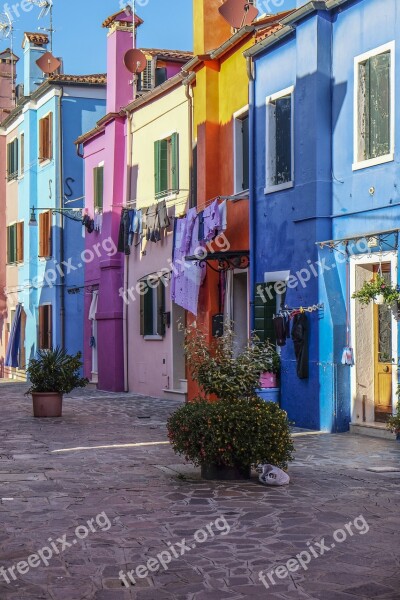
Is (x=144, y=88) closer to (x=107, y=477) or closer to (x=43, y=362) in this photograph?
(x=43, y=362)

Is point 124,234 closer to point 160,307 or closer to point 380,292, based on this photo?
point 160,307

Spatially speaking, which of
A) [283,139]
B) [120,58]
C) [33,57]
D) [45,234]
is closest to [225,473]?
[283,139]

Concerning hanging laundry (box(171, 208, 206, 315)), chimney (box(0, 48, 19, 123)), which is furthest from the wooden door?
chimney (box(0, 48, 19, 123))

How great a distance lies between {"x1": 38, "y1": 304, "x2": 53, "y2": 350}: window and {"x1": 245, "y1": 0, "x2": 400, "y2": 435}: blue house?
647 inches

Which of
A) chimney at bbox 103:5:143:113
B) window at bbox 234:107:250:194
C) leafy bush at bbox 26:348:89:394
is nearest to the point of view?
leafy bush at bbox 26:348:89:394

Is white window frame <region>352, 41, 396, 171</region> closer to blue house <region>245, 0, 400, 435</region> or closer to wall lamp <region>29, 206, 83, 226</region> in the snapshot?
blue house <region>245, 0, 400, 435</region>

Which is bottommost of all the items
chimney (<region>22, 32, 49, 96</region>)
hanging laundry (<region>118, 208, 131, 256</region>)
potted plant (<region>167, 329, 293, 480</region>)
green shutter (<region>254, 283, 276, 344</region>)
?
potted plant (<region>167, 329, 293, 480</region>)

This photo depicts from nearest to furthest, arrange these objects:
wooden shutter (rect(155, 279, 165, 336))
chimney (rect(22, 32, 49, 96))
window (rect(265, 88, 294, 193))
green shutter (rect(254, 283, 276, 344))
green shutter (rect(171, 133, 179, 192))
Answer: window (rect(265, 88, 294, 193))
green shutter (rect(254, 283, 276, 344))
green shutter (rect(171, 133, 179, 192))
wooden shutter (rect(155, 279, 165, 336))
chimney (rect(22, 32, 49, 96))

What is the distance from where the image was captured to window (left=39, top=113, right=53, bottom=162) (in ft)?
106

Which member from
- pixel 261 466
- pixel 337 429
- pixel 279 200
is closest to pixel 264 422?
pixel 261 466

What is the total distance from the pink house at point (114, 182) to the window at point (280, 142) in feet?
29.2

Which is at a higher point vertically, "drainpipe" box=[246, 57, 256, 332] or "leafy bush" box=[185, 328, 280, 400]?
"drainpipe" box=[246, 57, 256, 332]

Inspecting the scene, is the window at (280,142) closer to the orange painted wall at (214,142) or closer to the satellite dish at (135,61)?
the orange painted wall at (214,142)

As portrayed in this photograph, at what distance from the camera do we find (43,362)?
61.5 ft
